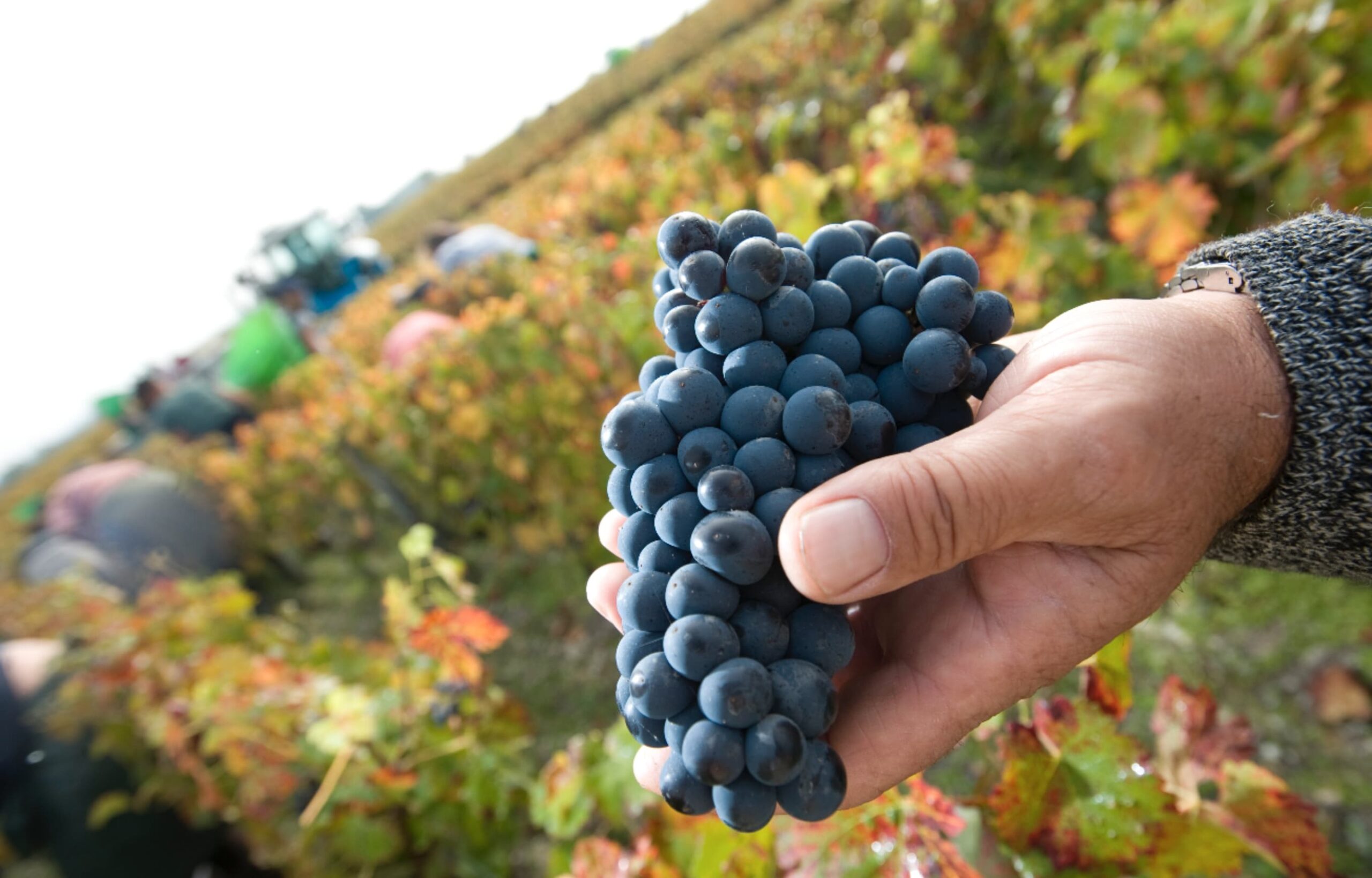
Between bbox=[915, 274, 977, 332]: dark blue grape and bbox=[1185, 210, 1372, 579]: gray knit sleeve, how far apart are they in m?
0.52

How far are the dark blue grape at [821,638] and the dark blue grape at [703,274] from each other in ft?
1.57

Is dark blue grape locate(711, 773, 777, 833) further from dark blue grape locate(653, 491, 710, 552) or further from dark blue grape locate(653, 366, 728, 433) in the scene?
dark blue grape locate(653, 366, 728, 433)

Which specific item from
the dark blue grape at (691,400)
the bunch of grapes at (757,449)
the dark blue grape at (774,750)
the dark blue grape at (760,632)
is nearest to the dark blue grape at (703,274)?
the bunch of grapes at (757,449)

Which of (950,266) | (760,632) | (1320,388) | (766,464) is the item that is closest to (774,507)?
(766,464)

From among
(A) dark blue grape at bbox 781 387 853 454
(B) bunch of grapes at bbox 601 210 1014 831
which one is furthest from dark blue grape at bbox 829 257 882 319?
(A) dark blue grape at bbox 781 387 853 454

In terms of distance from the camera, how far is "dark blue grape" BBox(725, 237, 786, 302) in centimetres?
95

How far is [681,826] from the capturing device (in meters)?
1.59

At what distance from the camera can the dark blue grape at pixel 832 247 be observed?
3.66 ft

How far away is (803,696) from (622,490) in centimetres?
40

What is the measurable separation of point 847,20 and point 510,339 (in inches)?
152

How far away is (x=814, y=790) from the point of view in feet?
2.76

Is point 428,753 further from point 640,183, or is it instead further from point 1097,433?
point 640,183

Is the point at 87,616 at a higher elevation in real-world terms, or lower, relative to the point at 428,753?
higher

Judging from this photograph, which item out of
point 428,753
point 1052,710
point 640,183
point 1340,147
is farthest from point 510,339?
point 1340,147
